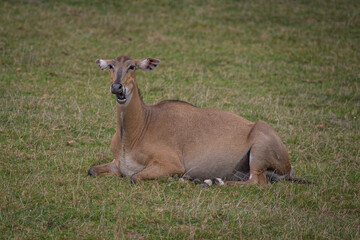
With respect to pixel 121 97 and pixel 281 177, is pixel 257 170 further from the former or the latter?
pixel 121 97

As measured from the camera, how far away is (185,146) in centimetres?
908

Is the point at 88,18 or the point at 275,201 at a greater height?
the point at 88,18

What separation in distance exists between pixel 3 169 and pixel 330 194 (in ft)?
17.5

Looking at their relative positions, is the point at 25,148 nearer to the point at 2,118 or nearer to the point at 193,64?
the point at 2,118

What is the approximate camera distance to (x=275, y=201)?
7.88m

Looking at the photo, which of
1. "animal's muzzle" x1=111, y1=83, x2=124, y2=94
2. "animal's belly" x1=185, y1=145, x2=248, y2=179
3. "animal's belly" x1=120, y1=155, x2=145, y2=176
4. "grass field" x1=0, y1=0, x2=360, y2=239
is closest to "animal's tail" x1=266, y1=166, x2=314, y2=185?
"grass field" x1=0, y1=0, x2=360, y2=239

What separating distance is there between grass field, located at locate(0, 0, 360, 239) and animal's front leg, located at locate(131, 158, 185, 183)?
140 millimetres

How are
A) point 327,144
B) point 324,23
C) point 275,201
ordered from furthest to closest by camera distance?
point 324,23, point 327,144, point 275,201

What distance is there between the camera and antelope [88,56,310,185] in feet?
28.9

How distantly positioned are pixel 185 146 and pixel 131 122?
1.02m

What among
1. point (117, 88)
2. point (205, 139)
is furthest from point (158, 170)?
point (117, 88)

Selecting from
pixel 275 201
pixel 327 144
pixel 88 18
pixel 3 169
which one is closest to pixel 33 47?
pixel 88 18

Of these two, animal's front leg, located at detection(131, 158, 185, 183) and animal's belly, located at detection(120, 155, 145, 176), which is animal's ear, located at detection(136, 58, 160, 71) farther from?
animal's front leg, located at detection(131, 158, 185, 183)

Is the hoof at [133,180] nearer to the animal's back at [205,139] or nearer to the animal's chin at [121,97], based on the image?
the animal's back at [205,139]
